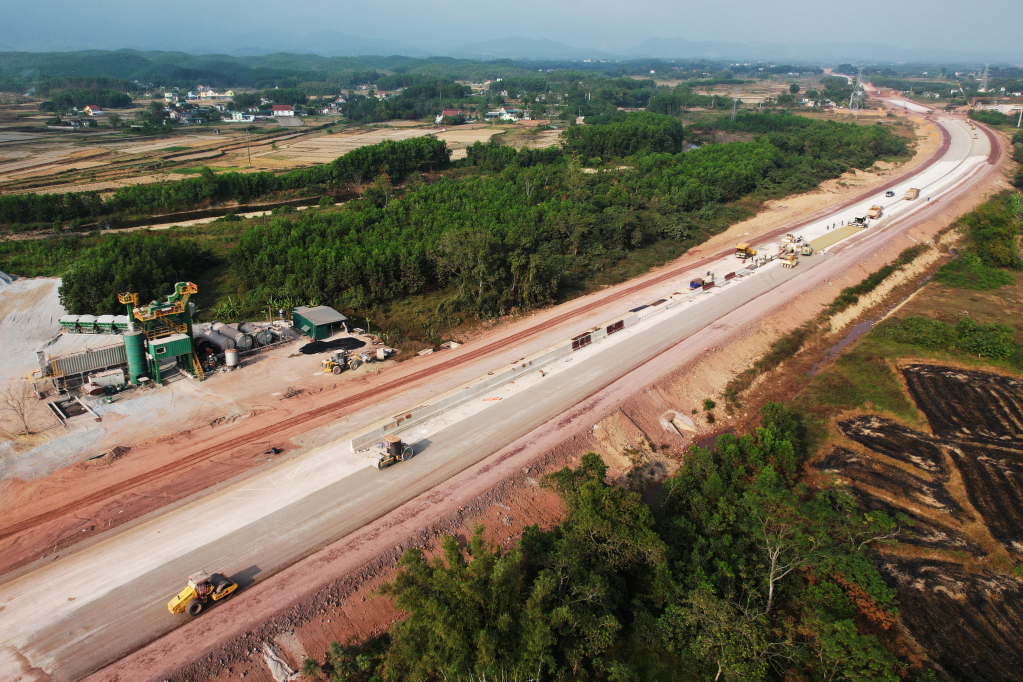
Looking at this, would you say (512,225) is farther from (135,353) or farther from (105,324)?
(135,353)

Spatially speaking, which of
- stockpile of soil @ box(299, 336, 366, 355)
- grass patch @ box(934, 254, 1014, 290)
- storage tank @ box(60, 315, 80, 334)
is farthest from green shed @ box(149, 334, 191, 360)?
grass patch @ box(934, 254, 1014, 290)

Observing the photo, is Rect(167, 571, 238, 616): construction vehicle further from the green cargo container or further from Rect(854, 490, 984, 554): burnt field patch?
Rect(854, 490, 984, 554): burnt field patch

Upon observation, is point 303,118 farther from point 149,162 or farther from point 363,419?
point 363,419

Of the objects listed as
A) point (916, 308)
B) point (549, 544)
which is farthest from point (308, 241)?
point (916, 308)

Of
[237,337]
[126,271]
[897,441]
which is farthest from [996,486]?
[126,271]

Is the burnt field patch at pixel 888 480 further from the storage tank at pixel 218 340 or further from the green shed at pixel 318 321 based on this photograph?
the storage tank at pixel 218 340

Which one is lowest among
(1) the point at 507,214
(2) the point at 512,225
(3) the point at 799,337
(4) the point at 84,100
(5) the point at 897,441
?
(5) the point at 897,441

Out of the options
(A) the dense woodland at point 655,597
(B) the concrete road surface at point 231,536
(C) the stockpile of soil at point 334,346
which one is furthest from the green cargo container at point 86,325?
(A) the dense woodland at point 655,597
